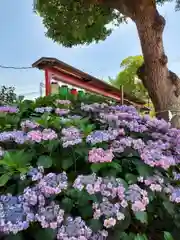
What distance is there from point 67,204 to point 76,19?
6.06m

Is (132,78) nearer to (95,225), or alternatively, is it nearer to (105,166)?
(105,166)

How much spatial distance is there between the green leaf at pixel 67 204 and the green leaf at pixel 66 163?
13cm

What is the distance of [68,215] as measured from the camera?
0.97 m

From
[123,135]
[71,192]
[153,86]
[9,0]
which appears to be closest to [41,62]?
[153,86]

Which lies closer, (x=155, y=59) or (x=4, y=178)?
(x=4, y=178)

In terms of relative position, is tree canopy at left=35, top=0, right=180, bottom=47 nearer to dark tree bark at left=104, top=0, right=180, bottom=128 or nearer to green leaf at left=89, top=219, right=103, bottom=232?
dark tree bark at left=104, top=0, right=180, bottom=128

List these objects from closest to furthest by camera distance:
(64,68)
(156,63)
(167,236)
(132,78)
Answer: (167,236) → (64,68) → (156,63) → (132,78)

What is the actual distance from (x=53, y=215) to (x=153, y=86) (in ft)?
15.7

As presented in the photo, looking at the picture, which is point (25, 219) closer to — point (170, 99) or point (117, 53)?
point (170, 99)

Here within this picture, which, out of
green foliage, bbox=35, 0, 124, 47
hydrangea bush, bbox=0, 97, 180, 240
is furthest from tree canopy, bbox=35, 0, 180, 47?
hydrangea bush, bbox=0, 97, 180, 240

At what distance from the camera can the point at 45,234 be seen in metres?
0.93

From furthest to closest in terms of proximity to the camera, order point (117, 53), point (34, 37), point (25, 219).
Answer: point (117, 53)
point (34, 37)
point (25, 219)

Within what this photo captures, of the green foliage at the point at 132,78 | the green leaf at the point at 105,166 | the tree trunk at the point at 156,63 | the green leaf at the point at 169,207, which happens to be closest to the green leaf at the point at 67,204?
the green leaf at the point at 105,166

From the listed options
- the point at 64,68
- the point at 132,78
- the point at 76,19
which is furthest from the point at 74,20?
the point at 132,78
